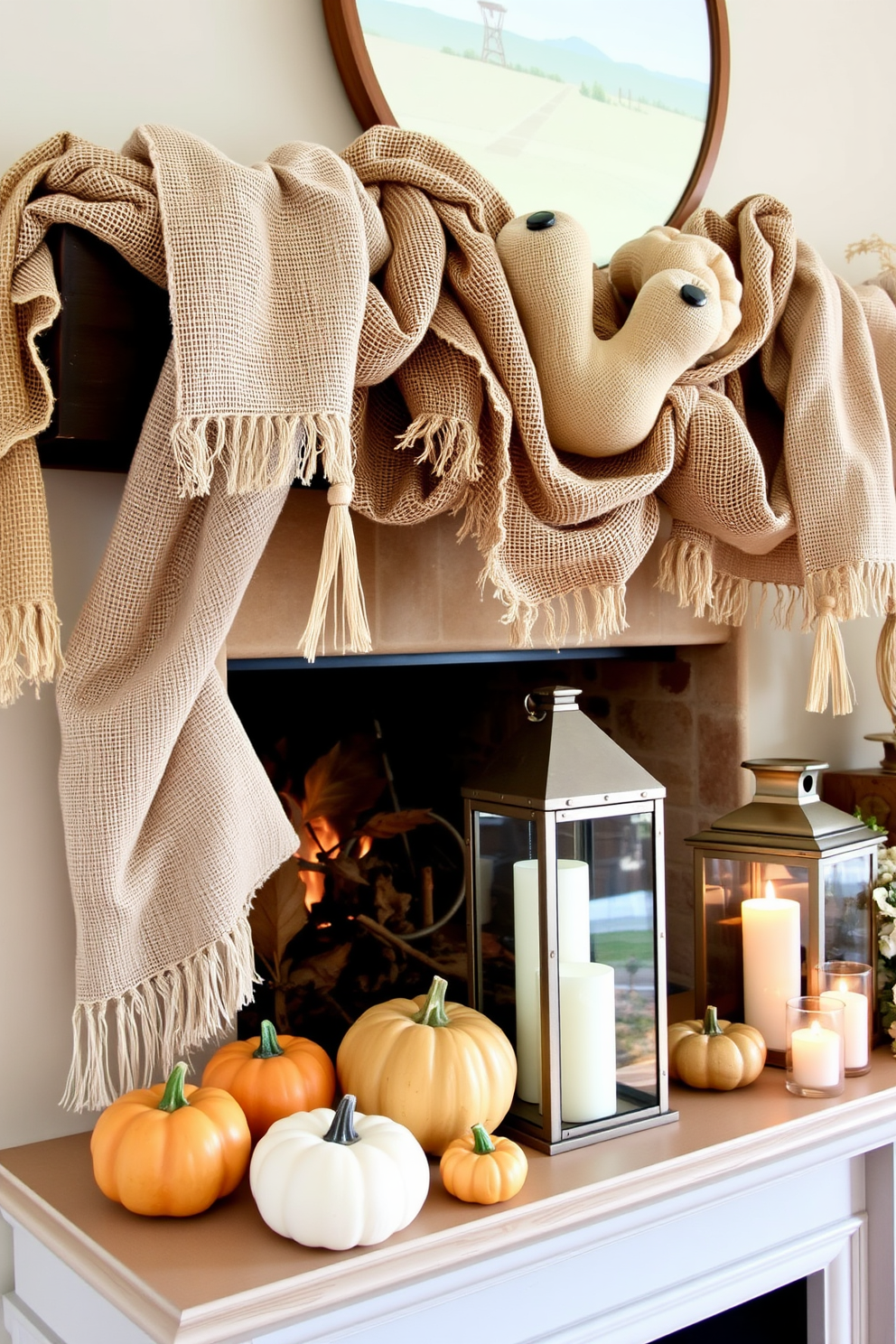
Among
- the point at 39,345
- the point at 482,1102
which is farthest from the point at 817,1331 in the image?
the point at 39,345

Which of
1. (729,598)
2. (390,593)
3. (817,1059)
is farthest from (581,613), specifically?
(817,1059)

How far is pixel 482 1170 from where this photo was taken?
0.90 metres

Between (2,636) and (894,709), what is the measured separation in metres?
1.14

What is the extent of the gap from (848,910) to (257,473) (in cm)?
89

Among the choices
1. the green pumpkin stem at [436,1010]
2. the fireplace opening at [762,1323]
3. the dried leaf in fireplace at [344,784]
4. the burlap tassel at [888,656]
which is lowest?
the fireplace opening at [762,1323]

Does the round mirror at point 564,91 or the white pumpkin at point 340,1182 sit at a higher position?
the round mirror at point 564,91

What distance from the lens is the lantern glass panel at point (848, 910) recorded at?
131cm

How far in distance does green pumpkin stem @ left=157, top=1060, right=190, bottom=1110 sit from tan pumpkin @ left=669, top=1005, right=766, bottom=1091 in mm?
529

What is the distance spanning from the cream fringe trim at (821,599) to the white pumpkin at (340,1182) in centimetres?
66

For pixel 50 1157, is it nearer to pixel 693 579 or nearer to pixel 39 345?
pixel 39 345

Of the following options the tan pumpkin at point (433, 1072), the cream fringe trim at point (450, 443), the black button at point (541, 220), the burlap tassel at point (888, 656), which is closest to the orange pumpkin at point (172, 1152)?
the tan pumpkin at point (433, 1072)

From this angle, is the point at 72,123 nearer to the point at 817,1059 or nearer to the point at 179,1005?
the point at 179,1005

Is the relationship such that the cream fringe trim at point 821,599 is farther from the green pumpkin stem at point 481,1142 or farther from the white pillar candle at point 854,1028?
the green pumpkin stem at point 481,1142

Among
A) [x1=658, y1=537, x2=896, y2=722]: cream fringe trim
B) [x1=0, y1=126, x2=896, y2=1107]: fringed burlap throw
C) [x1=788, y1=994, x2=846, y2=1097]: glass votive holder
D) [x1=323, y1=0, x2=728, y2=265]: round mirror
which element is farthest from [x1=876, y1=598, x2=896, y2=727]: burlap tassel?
[x1=323, y1=0, x2=728, y2=265]: round mirror
